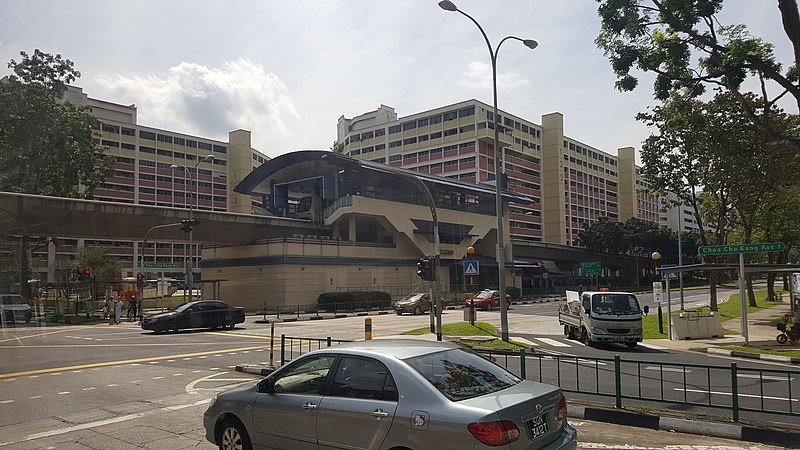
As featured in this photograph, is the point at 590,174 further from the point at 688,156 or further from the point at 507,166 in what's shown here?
the point at 688,156

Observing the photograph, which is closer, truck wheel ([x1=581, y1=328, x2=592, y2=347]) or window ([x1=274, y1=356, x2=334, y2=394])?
window ([x1=274, y1=356, x2=334, y2=394])

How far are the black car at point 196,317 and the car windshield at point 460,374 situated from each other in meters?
24.3

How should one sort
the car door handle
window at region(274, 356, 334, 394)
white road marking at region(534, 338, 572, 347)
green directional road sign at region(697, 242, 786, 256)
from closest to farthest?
the car door handle, window at region(274, 356, 334, 394), green directional road sign at region(697, 242, 786, 256), white road marking at region(534, 338, 572, 347)

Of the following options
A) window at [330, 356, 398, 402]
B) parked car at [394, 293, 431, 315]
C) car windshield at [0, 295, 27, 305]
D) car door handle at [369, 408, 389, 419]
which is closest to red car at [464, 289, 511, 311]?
parked car at [394, 293, 431, 315]

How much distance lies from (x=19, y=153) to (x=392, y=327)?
64.0ft

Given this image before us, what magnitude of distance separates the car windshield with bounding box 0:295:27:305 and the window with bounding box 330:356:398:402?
A: 17908mm

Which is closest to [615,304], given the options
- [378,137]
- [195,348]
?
[195,348]

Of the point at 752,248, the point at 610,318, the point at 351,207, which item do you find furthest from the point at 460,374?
the point at 351,207

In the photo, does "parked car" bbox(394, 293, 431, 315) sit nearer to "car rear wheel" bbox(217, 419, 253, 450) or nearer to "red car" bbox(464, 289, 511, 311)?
"red car" bbox(464, 289, 511, 311)

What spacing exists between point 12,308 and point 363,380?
20.0 meters

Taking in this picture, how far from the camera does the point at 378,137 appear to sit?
10481 cm

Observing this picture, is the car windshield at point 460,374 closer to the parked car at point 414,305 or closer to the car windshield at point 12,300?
the car windshield at point 12,300

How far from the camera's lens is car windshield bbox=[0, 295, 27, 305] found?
65.1 feet

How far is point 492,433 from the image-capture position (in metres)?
4.98
